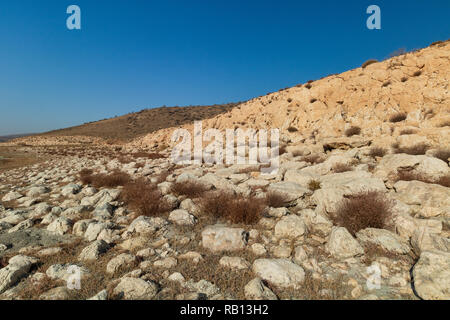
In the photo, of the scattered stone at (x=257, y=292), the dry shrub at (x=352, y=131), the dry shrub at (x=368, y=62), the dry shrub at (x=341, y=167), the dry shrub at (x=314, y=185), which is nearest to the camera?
the scattered stone at (x=257, y=292)

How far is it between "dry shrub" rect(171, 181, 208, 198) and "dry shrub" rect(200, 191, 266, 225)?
0.91m

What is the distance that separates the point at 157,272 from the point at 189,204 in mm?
2242

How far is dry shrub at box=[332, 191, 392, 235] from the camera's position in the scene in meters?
3.50

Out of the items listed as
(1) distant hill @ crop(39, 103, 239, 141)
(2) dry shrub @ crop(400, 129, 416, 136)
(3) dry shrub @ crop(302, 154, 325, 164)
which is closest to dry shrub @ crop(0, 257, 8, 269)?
(3) dry shrub @ crop(302, 154, 325, 164)

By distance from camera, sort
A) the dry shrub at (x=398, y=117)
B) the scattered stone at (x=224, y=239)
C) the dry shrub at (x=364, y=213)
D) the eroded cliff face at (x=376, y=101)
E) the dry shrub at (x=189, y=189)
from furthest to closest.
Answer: the dry shrub at (x=398, y=117), the eroded cliff face at (x=376, y=101), the dry shrub at (x=189, y=189), the dry shrub at (x=364, y=213), the scattered stone at (x=224, y=239)

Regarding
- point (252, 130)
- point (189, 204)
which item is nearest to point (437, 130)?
point (189, 204)

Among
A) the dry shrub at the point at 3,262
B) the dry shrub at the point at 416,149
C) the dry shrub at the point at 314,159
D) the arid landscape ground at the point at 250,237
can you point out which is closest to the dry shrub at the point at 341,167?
the arid landscape ground at the point at 250,237

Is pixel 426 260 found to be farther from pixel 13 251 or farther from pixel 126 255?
pixel 13 251

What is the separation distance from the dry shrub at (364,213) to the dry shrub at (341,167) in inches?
112

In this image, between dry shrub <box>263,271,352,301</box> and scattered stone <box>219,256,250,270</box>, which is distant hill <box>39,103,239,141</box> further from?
dry shrub <box>263,271,352,301</box>

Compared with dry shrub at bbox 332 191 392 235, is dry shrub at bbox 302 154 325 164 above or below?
above

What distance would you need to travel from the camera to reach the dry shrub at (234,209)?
416cm

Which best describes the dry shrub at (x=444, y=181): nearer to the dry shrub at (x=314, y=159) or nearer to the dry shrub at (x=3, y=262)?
the dry shrub at (x=314, y=159)

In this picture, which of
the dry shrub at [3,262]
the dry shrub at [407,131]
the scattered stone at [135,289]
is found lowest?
the dry shrub at [3,262]
